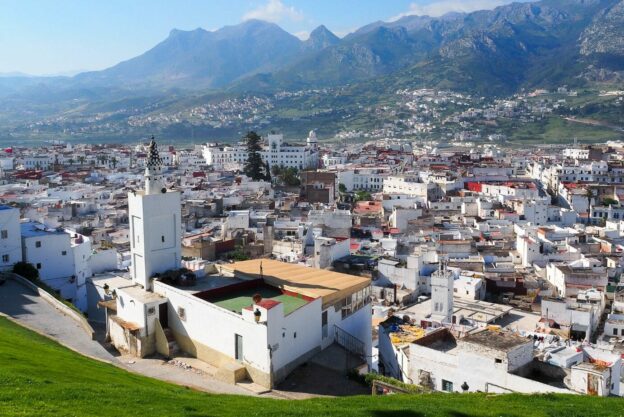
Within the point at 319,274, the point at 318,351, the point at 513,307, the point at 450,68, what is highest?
the point at 450,68

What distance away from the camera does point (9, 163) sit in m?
79.8

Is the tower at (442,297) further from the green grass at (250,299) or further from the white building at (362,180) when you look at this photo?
the white building at (362,180)

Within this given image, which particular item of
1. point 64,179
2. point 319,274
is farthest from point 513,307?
point 64,179

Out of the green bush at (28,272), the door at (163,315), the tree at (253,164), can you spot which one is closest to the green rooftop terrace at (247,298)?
the door at (163,315)

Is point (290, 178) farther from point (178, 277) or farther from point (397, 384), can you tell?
point (397, 384)

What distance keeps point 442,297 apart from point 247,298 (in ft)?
27.8

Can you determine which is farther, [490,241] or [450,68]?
[450,68]

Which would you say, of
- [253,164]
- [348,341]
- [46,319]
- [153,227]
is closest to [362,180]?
[253,164]

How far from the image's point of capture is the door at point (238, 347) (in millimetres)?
14750

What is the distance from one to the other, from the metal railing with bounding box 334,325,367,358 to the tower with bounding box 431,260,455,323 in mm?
5102

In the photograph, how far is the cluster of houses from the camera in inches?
577

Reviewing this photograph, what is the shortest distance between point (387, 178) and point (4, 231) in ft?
142

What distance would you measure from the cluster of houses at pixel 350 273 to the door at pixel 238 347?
4 centimetres

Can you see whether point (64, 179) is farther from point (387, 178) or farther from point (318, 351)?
point (318, 351)
